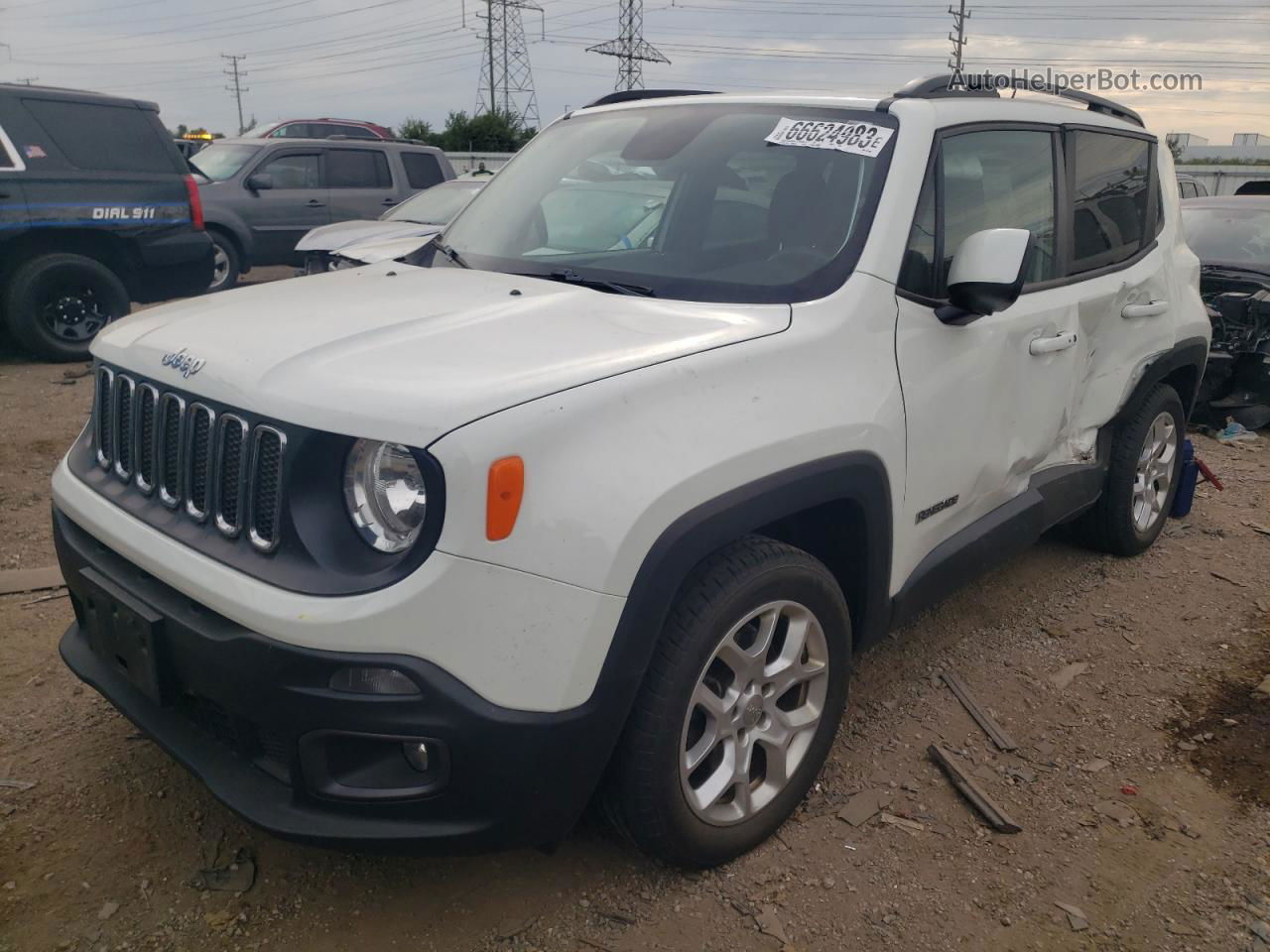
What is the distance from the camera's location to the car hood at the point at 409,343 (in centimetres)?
198

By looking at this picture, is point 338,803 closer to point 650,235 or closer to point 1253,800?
point 650,235

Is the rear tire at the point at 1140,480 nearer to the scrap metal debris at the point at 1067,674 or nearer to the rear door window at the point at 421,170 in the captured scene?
the scrap metal debris at the point at 1067,674

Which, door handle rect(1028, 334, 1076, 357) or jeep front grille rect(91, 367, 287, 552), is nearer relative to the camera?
jeep front grille rect(91, 367, 287, 552)

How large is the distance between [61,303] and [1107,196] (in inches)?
300

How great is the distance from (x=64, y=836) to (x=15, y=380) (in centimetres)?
607

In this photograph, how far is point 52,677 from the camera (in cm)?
Answer: 336

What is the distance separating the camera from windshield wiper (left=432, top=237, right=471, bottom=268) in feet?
10.7

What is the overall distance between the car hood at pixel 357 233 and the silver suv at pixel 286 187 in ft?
9.70

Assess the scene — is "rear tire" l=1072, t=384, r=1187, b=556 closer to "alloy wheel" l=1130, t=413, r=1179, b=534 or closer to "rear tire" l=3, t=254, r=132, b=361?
"alloy wheel" l=1130, t=413, r=1179, b=534

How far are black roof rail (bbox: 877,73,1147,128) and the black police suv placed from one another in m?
7.04

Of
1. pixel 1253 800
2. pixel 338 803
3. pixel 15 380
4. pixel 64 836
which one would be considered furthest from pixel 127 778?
pixel 15 380

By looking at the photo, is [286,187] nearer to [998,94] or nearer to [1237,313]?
[1237,313]

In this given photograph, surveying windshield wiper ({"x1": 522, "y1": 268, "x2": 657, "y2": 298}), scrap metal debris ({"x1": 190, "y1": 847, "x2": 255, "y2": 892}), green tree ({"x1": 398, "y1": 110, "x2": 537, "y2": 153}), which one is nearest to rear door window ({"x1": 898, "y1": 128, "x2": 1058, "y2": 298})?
windshield wiper ({"x1": 522, "y1": 268, "x2": 657, "y2": 298})

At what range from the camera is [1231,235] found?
7457 mm
